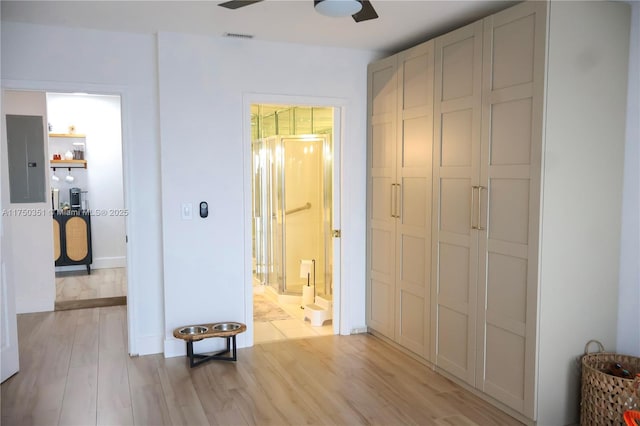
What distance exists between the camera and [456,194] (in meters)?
3.42

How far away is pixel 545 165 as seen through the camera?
2766mm

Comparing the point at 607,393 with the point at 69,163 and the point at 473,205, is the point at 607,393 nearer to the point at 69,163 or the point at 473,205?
the point at 473,205

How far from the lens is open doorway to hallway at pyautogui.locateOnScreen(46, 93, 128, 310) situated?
7340mm

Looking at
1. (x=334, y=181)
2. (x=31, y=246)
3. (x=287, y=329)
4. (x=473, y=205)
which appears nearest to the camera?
(x=473, y=205)

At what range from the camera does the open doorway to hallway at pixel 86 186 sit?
24.1ft

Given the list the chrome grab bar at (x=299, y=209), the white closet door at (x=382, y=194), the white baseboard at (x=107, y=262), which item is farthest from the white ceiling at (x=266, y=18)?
the white baseboard at (x=107, y=262)

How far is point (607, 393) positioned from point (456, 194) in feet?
4.76

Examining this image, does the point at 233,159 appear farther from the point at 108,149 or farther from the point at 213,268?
the point at 108,149

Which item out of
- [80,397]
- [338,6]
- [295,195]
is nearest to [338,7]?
[338,6]

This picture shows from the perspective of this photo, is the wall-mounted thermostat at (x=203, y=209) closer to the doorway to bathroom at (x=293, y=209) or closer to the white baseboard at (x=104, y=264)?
the doorway to bathroom at (x=293, y=209)

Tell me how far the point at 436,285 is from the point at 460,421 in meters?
0.98

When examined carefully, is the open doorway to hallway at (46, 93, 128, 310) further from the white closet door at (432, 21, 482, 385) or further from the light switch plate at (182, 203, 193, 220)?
the white closet door at (432, 21, 482, 385)

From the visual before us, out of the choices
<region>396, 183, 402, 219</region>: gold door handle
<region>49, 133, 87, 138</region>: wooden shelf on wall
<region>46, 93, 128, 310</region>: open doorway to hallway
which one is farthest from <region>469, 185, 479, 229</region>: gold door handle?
<region>49, 133, 87, 138</region>: wooden shelf on wall

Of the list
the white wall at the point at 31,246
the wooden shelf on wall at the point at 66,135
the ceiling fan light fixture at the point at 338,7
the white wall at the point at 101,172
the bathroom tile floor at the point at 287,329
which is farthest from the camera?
the white wall at the point at 101,172
